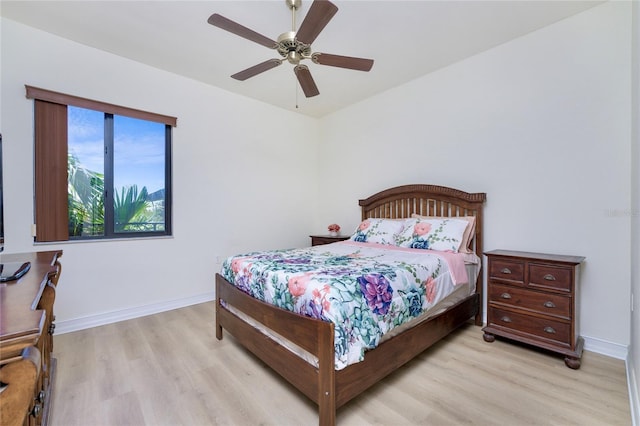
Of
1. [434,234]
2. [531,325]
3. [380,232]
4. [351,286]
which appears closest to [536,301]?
[531,325]

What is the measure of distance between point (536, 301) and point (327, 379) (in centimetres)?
186

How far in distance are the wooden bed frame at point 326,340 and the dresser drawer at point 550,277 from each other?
23.7 inches

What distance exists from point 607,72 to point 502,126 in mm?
780

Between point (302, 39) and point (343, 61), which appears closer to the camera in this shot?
point (302, 39)

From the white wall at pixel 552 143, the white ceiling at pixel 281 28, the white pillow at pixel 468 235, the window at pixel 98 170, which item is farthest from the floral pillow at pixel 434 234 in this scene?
the window at pixel 98 170

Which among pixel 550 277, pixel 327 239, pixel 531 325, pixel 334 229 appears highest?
pixel 334 229

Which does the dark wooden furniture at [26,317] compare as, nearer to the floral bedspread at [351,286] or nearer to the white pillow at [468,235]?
the floral bedspread at [351,286]

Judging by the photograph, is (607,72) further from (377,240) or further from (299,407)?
(299,407)

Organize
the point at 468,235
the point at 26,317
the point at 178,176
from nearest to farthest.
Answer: the point at 26,317, the point at 468,235, the point at 178,176

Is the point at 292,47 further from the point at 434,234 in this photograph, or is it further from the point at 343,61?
the point at 434,234

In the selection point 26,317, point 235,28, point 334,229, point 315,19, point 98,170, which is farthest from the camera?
point 334,229

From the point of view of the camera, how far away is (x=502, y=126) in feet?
9.22

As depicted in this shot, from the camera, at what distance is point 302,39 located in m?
1.94

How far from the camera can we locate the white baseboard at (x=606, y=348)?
217cm
